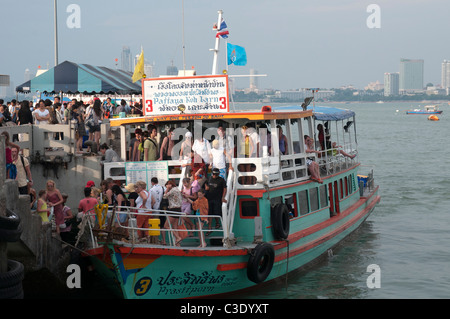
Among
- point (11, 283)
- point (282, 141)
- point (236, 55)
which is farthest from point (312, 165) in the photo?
point (11, 283)

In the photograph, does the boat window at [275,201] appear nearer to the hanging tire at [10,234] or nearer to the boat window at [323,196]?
the boat window at [323,196]

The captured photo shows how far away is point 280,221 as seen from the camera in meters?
16.5

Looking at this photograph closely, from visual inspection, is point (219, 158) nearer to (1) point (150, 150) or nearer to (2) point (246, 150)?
(2) point (246, 150)

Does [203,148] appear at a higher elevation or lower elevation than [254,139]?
lower

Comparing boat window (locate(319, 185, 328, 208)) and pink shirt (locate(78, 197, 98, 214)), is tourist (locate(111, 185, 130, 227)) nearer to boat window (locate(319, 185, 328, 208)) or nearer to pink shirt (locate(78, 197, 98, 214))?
pink shirt (locate(78, 197, 98, 214))

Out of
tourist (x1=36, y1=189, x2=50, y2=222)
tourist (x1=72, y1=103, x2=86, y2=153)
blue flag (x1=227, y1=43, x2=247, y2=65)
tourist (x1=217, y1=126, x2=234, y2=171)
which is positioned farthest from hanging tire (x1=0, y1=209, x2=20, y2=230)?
blue flag (x1=227, y1=43, x2=247, y2=65)

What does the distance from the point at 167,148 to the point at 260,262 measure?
3.87 metres

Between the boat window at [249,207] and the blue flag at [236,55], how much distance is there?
4.07m

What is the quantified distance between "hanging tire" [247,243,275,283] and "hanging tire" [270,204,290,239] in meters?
0.77

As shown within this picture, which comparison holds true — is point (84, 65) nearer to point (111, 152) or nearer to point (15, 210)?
point (111, 152)

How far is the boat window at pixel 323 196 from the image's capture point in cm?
1977

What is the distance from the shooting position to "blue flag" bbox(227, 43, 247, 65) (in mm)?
18250

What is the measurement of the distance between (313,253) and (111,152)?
618 cm
